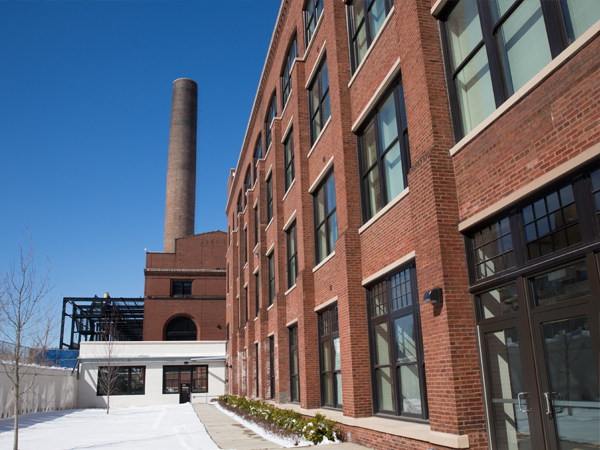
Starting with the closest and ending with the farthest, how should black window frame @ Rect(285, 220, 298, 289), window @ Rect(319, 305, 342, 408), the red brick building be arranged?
1. the red brick building
2. window @ Rect(319, 305, 342, 408)
3. black window frame @ Rect(285, 220, 298, 289)

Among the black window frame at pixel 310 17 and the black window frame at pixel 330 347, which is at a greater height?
the black window frame at pixel 310 17

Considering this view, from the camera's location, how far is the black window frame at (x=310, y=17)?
16820mm

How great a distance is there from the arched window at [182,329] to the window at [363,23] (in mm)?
36877

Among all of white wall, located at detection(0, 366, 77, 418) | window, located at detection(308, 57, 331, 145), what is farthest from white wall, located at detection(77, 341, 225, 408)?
window, located at detection(308, 57, 331, 145)

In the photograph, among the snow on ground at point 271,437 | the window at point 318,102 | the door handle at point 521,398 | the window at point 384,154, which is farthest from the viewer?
the window at point 318,102

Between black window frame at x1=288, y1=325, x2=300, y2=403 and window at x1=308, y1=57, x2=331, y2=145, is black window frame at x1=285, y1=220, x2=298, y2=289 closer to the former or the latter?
black window frame at x1=288, y1=325, x2=300, y2=403

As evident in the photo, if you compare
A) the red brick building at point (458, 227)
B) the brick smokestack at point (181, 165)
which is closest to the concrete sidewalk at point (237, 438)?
the red brick building at point (458, 227)

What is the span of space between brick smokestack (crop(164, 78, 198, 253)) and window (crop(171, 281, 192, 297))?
8.70 meters

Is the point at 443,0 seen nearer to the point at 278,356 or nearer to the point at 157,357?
the point at 278,356

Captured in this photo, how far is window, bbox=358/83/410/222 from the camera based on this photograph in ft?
33.7

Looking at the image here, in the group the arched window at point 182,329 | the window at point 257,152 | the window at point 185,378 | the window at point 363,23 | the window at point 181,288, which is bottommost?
the window at point 185,378

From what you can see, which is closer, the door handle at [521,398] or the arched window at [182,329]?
the door handle at [521,398]

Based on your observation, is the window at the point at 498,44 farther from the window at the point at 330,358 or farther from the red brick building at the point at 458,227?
the window at the point at 330,358

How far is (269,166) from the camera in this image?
2330cm
